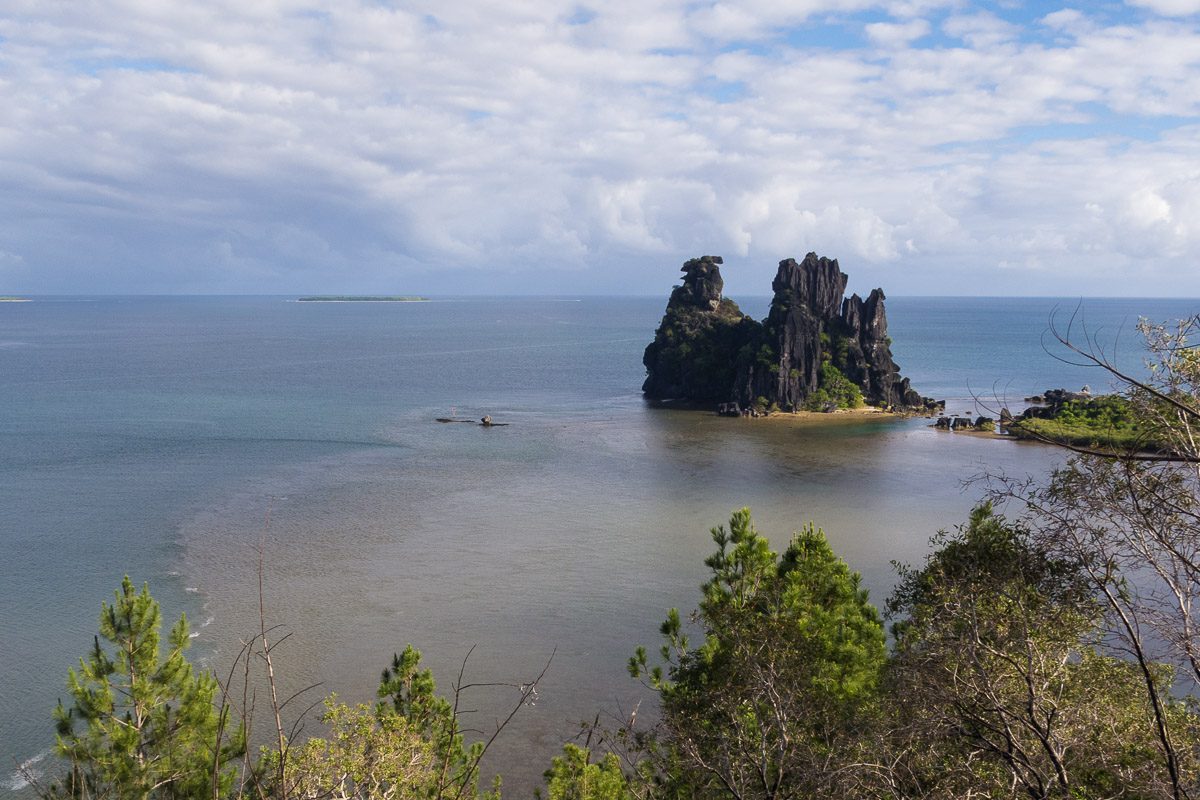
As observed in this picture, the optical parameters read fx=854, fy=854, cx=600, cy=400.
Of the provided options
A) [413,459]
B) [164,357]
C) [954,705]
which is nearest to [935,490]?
[413,459]

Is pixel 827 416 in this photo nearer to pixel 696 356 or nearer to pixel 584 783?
pixel 696 356

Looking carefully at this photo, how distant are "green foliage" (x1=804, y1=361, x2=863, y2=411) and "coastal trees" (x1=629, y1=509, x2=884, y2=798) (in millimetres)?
67764

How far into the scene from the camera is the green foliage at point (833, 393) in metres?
86.8

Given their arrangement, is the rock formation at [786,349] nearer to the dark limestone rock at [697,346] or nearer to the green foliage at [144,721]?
the dark limestone rock at [697,346]

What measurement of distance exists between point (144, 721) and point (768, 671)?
464 inches

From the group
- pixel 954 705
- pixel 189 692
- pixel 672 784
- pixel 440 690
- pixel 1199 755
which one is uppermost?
pixel 954 705

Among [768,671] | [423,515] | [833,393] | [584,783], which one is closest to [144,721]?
[584,783]

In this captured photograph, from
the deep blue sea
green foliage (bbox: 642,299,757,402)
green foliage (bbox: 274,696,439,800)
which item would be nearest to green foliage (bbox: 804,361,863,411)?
the deep blue sea

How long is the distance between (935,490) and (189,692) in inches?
1767

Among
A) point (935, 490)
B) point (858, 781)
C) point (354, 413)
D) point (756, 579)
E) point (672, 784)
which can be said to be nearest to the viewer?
point (858, 781)

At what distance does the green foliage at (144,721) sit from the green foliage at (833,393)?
7584cm

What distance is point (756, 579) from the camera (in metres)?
19.3

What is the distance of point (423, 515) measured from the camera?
45344 mm

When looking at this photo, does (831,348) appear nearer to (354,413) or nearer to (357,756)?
(354,413)
